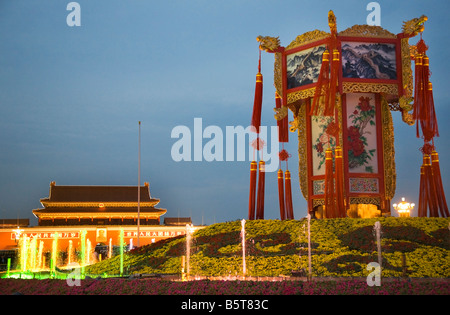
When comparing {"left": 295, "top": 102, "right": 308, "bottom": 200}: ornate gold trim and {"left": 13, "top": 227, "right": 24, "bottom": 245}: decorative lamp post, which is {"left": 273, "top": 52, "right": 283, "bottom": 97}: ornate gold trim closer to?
{"left": 295, "top": 102, "right": 308, "bottom": 200}: ornate gold trim

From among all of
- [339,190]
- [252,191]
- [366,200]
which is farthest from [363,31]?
[252,191]

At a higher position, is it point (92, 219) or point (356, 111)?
point (356, 111)

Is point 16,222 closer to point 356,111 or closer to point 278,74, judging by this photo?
point 278,74

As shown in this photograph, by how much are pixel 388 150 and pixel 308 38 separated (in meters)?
5.27

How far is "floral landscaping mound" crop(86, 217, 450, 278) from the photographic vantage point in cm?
1445

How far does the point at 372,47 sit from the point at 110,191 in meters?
26.6

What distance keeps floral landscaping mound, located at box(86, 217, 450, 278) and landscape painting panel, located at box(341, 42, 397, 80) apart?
577 centimetres

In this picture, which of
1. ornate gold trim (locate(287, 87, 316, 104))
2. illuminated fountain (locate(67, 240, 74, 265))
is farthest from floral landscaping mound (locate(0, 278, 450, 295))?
illuminated fountain (locate(67, 240, 74, 265))

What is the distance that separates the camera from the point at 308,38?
69.7 feet

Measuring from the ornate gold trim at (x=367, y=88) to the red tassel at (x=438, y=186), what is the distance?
2858mm

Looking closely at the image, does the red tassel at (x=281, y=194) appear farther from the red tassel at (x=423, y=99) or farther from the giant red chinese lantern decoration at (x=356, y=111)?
the red tassel at (x=423, y=99)
